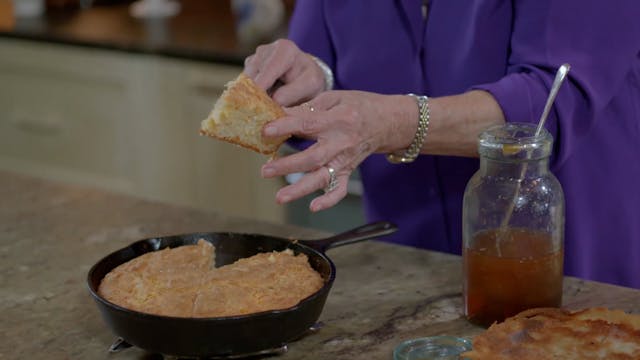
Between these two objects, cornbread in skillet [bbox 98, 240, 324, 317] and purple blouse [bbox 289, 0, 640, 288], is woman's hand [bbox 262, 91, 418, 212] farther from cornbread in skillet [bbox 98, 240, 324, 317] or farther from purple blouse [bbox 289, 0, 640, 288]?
purple blouse [bbox 289, 0, 640, 288]

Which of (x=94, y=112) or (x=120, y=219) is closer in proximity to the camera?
(x=120, y=219)

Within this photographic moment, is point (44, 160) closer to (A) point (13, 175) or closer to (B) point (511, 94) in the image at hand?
(A) point (13, 175)

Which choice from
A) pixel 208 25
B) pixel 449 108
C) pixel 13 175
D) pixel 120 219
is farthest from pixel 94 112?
pixel 449 108

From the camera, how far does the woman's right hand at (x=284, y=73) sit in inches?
65.0

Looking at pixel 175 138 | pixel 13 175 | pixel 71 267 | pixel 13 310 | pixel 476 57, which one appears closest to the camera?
pixel 13 310

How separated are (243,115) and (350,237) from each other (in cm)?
23

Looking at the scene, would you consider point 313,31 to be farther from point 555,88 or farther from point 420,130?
point 555,88

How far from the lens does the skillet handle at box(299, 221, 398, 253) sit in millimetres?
1449


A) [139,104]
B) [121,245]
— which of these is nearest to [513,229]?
[121,245]

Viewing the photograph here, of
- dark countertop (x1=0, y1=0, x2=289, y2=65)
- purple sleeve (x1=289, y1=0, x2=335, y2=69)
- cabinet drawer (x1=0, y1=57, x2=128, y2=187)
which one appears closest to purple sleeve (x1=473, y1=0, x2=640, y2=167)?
purple sleeve (x1=289, y1=0, x2=335, y2=69)

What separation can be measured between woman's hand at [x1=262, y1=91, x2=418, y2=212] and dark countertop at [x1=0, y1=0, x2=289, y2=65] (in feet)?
4.94

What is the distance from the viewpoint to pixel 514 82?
1567 millimetres

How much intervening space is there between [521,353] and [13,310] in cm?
68

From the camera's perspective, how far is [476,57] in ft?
5.81
